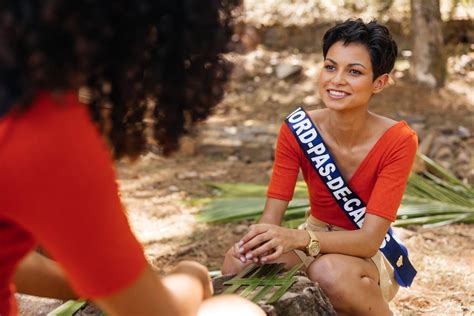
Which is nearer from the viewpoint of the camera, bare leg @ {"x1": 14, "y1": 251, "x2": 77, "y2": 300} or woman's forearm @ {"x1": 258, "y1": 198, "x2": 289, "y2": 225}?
bare leg @ {"x1": 14, "y1": 251, "x2": 77, "y2": 300}

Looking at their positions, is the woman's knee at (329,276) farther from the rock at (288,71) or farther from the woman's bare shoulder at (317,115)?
the rock at (288,71)

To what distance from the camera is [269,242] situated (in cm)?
270

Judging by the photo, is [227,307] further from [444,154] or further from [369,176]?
[444,154]

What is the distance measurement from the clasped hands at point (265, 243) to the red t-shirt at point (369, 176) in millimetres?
363

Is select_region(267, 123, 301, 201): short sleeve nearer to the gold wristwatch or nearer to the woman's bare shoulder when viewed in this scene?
the woman's bare shoulder

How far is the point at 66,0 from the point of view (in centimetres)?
131

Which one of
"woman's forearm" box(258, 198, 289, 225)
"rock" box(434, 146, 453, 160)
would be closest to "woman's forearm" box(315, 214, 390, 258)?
"woman's forearm" box(258, 198, 289, 225)

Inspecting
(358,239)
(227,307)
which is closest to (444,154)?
(358,239)

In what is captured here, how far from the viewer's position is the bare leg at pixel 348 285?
107 inches

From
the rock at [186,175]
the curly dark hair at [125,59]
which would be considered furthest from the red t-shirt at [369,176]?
the rock at [186,175]

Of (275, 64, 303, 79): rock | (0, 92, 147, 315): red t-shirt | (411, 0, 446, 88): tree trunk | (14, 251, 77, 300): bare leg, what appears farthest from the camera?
(275, 64, 303, 79): rock

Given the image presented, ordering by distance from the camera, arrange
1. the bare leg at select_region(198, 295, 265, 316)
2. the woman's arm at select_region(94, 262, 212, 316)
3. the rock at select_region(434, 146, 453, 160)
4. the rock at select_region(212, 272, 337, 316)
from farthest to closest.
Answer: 1. the rock at select_region(434, 146, 453, 160)
2. the rock at select_region(212, 272, 337, 316)
3. the bare leg at select_region(198, 295, 265, 316)
4. the woman's arm at select_region(94, 262, 212, 316)

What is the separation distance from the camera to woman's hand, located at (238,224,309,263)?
2707mm

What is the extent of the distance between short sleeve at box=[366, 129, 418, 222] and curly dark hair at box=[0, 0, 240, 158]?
1283 millimetres
